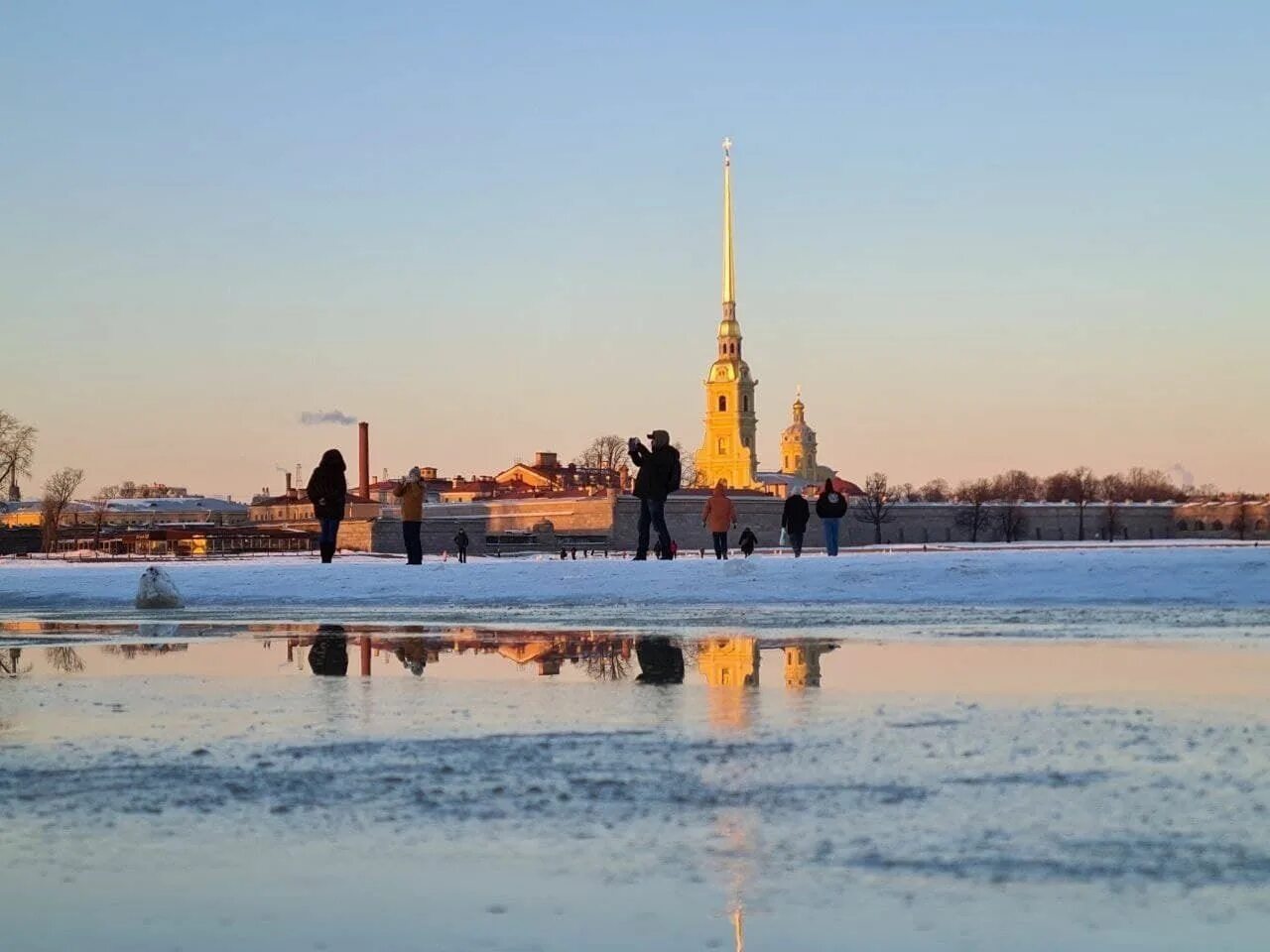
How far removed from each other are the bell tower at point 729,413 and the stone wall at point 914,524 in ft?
74.4

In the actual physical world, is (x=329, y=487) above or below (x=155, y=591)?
above

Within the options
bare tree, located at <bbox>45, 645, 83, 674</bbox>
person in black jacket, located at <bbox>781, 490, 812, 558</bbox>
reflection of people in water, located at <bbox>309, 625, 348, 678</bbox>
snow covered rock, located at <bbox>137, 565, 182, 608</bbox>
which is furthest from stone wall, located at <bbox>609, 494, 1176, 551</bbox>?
bare tree, located at <bbox>45, 645, 83, 674</bbox>

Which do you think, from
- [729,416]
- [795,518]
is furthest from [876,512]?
[795,518]

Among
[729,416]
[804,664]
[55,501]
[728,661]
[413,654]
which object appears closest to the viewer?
[804,664]

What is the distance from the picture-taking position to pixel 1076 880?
509 centimetres

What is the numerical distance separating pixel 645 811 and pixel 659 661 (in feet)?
19.3

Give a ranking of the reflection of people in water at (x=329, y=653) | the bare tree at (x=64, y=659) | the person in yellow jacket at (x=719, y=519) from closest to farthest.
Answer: the reflection of people in water at (x=329, y=653) < the bare tree at (x=64, y=659) < the person in yellow jacket at (x=719, y=519)

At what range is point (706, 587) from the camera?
2103 cm

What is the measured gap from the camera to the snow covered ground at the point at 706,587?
1933 centimetres

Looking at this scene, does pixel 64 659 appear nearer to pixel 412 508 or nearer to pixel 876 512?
pixel 412 508

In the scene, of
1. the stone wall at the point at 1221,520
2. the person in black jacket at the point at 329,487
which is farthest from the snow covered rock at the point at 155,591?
the stone wall at the point at 1221,520

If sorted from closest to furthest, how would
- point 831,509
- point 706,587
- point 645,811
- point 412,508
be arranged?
point 645,811
point 706,587
point 412,508
point 831,509

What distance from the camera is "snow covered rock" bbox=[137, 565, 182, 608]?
2084 centimetres

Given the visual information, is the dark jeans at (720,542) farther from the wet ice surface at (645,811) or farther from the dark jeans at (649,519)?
the wet ice surface at (645,811)
